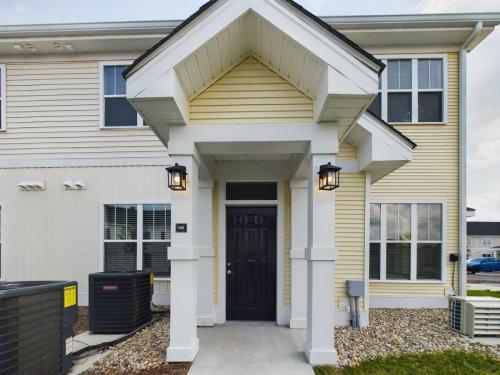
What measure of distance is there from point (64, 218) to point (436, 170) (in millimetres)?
8290

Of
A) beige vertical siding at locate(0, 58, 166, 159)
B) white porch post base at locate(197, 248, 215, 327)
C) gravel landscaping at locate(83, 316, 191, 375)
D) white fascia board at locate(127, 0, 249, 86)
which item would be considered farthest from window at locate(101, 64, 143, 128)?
gravel landscaping at locate(83, 316, 191, 375)

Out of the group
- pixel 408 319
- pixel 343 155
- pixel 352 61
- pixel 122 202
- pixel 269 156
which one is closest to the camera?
pixel 352 61

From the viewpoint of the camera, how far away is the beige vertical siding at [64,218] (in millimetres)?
6531

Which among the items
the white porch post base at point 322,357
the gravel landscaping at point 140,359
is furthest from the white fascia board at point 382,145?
the gravel landscaping at point 140,359

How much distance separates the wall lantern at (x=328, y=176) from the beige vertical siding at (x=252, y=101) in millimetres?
682

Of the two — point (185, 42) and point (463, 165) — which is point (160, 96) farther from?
point (463, 165)

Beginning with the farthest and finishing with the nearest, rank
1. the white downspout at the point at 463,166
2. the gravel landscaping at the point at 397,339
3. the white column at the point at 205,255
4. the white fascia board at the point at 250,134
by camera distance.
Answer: the white downspout at the point at 463,166, the white column at the point at 205,255, the gravel landscaping at the point at 397,339, the white fascia board at the point at 250,134

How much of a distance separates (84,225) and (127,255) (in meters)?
1.14

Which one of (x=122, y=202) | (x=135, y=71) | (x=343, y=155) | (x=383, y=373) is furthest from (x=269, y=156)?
(x=122, y=202)

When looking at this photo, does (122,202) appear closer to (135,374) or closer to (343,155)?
(135,374)

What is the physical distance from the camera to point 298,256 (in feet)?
16.5

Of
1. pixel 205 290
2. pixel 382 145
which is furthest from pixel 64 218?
pixel 382 145

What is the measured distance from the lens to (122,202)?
21.4 ft

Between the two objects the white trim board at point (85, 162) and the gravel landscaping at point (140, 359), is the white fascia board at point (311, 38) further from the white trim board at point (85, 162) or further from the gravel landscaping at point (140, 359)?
the white trim board at point (85, 162)
